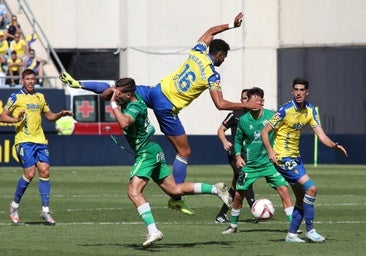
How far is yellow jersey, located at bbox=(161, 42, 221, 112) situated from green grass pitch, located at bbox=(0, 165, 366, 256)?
191cm

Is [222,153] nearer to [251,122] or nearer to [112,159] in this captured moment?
[112,159]

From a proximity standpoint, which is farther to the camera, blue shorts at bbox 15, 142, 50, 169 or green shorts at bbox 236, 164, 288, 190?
blue shorts at bbox 15, 142, 50, 169

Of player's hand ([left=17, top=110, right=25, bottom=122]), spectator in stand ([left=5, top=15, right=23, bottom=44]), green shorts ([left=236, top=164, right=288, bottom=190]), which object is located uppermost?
spectator in stand ([left=5, top=15, right=23, bottom=44])

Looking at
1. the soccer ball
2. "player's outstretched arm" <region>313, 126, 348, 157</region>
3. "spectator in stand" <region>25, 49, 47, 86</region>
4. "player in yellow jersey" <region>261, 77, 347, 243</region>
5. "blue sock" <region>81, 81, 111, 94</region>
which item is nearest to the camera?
"player's outstretched arm" <region>313, 126, 348, 157</region>

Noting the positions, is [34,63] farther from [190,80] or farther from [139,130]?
[139,130]

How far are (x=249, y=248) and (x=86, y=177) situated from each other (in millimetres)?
16613

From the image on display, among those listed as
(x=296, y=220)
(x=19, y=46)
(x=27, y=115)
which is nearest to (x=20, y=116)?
(x=27, y=115)

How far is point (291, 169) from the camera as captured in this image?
648 inches

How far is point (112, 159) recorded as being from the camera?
37.8m

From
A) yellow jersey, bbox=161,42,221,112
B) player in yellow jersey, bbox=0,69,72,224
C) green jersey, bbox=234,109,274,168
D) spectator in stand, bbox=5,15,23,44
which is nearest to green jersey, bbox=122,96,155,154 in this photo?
yellow jersey, bbox=161,42,221,112

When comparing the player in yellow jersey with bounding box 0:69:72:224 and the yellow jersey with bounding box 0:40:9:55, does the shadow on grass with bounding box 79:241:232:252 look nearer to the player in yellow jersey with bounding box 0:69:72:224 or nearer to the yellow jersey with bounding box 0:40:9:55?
the player in yellow jersey with bounding box 0:69:72:224

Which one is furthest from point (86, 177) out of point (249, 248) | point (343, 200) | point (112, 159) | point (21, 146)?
point (249, 248)

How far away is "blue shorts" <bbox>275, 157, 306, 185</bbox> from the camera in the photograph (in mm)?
16422

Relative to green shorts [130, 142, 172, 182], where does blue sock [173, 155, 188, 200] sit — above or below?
below
